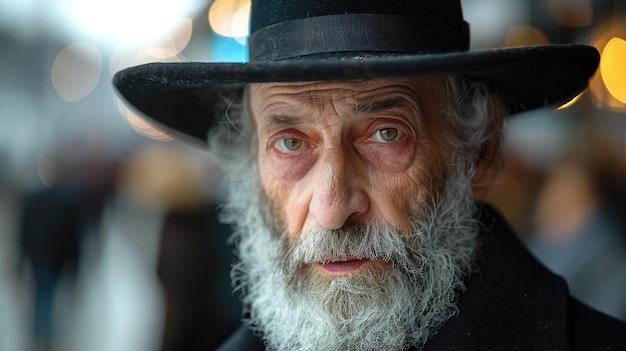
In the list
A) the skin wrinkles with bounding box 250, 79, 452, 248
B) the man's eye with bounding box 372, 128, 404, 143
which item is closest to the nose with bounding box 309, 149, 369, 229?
the skin wrinkles with bounding box 250, 79, 452, 248

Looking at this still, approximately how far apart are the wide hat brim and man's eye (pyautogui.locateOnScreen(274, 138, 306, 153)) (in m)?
0.29

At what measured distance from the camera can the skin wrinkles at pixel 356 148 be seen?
7.06 feet

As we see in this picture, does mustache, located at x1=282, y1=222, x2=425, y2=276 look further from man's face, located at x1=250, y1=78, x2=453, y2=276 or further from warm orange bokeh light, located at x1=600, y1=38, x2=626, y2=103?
warm orange bokeh light, located at x1=600, y1=38, x2=626, y2=103

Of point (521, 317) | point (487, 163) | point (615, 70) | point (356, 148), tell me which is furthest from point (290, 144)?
point (615, 70)

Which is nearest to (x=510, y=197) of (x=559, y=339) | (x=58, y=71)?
(x=559, y=339)

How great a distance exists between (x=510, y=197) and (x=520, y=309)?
424cm

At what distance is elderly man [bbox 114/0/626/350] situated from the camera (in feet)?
6.88

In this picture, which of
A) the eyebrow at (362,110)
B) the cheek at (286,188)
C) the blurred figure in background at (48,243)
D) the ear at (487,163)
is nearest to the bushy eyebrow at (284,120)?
the eyebrow at (362,110)

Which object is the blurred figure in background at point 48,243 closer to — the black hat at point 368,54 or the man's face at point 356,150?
the black hat at point 368,54

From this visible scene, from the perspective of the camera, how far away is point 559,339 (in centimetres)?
206

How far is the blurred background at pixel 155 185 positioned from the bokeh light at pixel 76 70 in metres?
Result: 0.17

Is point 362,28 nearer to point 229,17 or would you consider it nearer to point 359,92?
point 359,92

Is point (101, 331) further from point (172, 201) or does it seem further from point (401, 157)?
point (401, 157)

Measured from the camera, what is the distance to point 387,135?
88.1 inches
